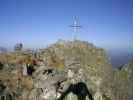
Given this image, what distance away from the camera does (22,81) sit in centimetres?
2056

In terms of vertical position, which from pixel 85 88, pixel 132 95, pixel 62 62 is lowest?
pixel 132 95

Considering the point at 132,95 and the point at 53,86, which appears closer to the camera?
the point at 53,86

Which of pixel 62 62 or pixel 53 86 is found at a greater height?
pixel 62 62

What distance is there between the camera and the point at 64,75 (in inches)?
798

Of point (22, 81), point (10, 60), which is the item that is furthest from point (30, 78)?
point (10, 60)

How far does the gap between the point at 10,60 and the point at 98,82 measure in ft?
32.7

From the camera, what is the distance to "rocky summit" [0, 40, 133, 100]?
61.4 feet

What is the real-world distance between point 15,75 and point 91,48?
948 cm

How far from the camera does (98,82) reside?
2077 centimetres

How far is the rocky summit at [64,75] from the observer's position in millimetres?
18719

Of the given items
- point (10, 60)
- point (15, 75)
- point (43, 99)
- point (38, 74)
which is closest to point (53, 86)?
point (43, 99)

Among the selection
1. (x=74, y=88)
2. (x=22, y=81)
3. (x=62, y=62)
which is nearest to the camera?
(x=74, y=88)

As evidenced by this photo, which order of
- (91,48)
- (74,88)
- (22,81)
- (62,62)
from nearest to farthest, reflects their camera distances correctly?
(74,88) < (22,81) < (62,62) < (91,48)

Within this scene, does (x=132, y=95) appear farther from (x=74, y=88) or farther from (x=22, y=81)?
(x=22, y=81)
